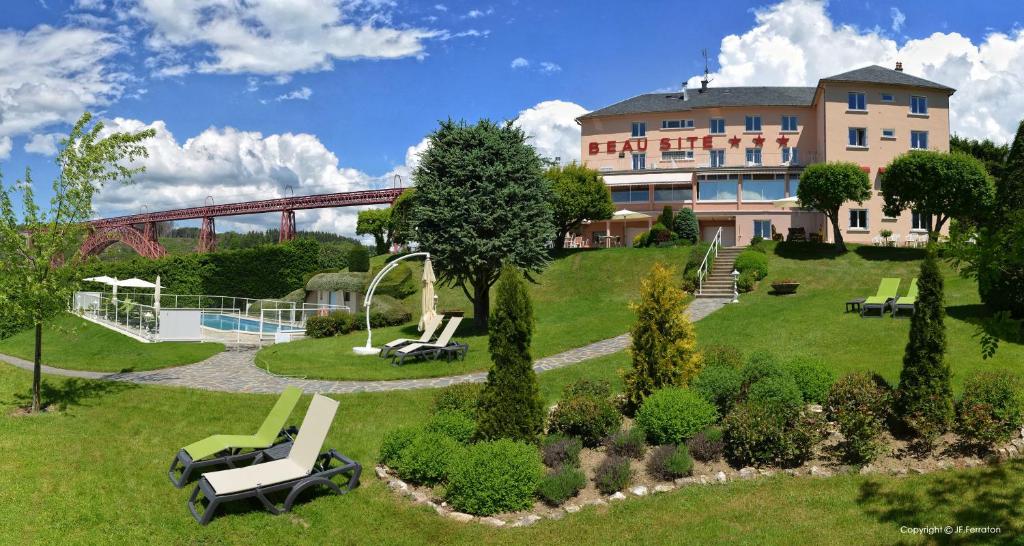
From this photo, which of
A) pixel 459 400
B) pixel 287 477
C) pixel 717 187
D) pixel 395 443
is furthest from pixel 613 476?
pixel 717 187

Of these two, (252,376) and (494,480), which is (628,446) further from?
(252,376)

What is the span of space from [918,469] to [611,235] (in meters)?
41.4

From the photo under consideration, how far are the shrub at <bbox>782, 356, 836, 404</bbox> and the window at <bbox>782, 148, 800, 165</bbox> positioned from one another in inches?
1571

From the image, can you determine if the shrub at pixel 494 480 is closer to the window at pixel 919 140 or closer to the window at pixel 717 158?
the window at pixel 717 158

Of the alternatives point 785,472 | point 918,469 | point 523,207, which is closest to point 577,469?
point 785,472

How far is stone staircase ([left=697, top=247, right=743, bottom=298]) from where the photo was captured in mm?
28256

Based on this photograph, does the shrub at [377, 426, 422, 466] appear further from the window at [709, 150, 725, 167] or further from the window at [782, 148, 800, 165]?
the window at [782, 148, 800, 165]

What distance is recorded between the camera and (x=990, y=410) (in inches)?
327

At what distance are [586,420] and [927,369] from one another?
15.7 ft

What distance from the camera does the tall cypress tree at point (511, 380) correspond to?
9195 millimetres

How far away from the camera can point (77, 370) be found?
19.1 metres

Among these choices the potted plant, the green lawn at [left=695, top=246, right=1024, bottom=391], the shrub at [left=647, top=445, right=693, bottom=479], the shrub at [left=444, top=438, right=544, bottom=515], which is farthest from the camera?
the potted plant

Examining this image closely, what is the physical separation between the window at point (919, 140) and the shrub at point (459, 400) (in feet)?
148

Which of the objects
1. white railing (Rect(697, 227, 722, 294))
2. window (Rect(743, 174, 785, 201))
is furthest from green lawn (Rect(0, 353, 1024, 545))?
window (Rect(743, 174, 785, 201))
